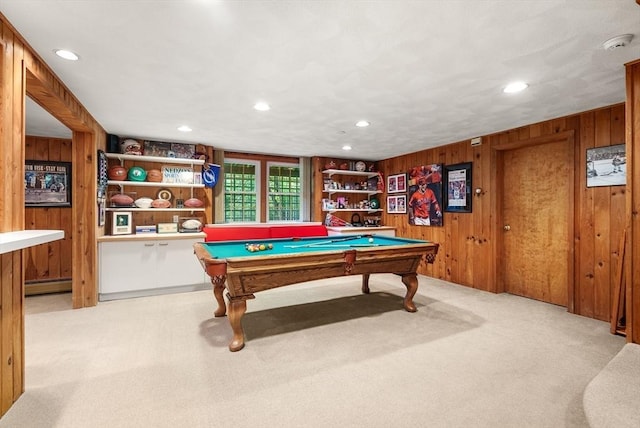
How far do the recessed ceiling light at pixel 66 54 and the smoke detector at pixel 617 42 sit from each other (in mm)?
3708

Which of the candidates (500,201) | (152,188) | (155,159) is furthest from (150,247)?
(500,201)

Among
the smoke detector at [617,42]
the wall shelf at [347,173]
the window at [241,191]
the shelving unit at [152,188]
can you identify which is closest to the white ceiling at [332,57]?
the smoke detector at [617,42]

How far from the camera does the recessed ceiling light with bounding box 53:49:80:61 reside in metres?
2.13

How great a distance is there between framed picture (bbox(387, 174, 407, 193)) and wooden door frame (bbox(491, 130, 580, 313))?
1794 millimetres

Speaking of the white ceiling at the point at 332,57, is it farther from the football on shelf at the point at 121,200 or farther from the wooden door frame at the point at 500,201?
the football on shelf at the point at 121,200

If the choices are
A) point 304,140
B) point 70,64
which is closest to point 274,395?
point 70,64

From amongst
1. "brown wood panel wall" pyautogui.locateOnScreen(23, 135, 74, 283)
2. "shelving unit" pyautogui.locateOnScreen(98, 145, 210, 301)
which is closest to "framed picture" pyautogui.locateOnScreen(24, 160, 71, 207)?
"brown wood panel wall" pyautogui.locateOnScreen(23, 135, 74, 283)

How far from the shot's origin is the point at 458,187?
4918mm

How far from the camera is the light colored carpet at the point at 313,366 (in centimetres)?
180

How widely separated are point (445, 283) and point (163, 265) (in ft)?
14.6

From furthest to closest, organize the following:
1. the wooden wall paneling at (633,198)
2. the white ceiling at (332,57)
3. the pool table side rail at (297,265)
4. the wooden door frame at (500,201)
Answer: the wooden door frame at (500,201), the pool table side rail at (297,265), the wooden wall paneling at (633,198), the white ceiling at (332,57)

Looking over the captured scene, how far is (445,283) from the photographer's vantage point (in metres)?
4.99

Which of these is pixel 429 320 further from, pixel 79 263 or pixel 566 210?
pixel 79 263

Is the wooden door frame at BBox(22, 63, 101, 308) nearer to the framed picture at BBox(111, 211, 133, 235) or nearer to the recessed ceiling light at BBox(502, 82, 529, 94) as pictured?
the framed picture at BBox(111, 211, 133, 235)
